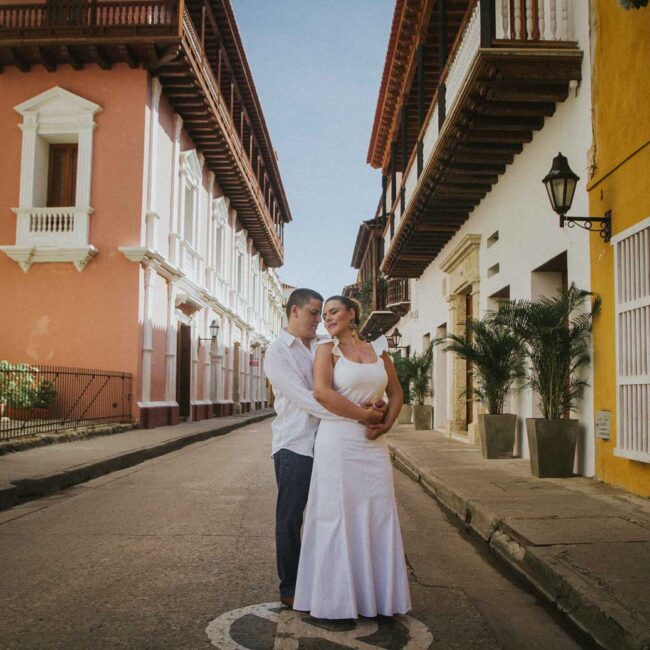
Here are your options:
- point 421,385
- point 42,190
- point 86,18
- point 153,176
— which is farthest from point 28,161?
point 421,385

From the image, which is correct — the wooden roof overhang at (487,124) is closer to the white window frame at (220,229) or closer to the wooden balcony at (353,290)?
the white window frame at (220,229)

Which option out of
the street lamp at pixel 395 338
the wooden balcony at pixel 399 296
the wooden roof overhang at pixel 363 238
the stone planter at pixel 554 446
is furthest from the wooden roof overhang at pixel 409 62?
the wooden roof overhang at pixel 363 238

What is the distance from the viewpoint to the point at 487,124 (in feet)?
32.7

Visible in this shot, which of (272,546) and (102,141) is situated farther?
(102,141)

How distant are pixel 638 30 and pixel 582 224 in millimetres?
2075

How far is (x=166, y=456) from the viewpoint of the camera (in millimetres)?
12695

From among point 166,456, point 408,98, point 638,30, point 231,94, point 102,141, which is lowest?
point 166,456

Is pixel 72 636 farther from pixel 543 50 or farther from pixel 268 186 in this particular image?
pixel 268 186

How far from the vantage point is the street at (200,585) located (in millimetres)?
3529

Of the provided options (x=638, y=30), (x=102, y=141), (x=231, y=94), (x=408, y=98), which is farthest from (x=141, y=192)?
(x=638, y=30)

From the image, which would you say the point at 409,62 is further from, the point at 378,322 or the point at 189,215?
the point at 378,322

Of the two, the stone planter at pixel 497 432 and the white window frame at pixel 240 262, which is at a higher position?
the white window frame at pixel 240 262

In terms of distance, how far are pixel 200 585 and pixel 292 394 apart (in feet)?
4.68

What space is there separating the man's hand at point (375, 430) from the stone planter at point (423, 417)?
52.1 feet
